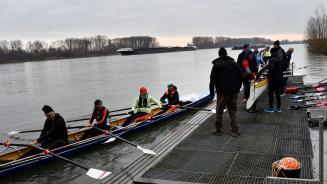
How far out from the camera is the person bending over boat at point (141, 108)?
35.4 feet

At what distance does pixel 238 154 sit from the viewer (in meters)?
6.28

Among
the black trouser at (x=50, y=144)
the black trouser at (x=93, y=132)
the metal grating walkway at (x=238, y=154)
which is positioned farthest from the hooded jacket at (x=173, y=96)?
the black trouser at (x=50, y=144)

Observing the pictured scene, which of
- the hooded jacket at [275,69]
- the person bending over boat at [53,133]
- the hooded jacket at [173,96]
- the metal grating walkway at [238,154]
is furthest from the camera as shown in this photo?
the hooded jacket at [173,96]

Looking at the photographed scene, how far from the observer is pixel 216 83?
7.19 meters

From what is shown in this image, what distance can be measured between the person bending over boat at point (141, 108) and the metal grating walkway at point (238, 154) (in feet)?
8.94

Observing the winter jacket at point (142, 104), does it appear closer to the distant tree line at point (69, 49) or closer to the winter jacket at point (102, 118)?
the winter jacket at point (102, 118)

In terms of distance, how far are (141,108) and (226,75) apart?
177 inches

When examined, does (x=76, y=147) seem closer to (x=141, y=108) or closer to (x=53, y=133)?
(x=53, y=133)

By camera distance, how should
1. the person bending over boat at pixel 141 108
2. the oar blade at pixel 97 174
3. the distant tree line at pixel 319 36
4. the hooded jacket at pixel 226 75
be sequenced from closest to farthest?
1. the oar blade at pixel 97 174
2. the hooded jacket at pixel 226 75
3. the person bending over boat at pixel 141 108
4. the distant tree line at pixel 319 36

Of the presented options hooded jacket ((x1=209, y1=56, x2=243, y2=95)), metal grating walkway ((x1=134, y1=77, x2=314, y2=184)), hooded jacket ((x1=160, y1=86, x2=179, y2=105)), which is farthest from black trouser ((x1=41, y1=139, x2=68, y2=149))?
hooded jacket ((x1=160, y1=86, x2=179, y2=105))

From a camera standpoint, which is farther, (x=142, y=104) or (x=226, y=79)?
(x=142, y=104)

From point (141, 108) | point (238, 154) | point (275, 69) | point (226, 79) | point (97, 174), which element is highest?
point (275, 69)

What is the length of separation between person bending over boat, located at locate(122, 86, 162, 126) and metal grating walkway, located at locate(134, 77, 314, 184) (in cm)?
272

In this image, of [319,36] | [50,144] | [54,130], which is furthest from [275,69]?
[319,36]
